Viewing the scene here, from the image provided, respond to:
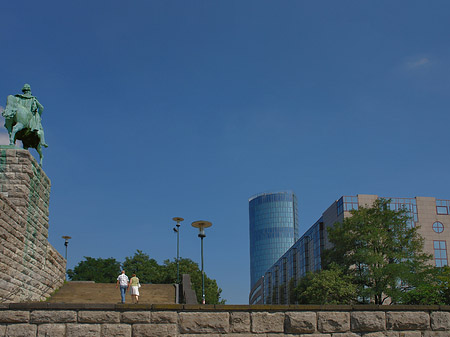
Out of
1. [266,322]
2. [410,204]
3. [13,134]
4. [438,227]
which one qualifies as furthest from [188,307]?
[438,227]

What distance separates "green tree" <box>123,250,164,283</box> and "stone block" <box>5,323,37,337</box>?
4537 cm

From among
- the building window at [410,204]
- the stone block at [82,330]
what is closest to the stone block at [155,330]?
the stone block at [82,330]

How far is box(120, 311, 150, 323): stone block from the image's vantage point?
8.50 m

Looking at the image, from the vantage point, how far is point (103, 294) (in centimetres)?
2236

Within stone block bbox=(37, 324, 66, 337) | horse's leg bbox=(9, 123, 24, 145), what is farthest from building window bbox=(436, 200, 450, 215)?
stone block bbox=(37, 324, 66, 337)

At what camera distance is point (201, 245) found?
24.8 m

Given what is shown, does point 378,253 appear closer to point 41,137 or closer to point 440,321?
point 41,137

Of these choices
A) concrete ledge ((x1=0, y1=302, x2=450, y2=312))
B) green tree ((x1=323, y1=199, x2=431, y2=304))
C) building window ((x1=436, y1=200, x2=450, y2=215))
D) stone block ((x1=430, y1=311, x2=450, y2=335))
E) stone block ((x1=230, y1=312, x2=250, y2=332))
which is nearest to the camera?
concrete ledge ((x1=0, y1=302, x2=450, y2=312))

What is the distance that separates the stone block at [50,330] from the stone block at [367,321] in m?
5.17

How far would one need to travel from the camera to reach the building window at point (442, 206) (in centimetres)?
7469

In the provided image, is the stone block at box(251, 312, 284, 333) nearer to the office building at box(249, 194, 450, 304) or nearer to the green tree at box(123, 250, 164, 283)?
the green tree at box(123, 250, 164, 283)

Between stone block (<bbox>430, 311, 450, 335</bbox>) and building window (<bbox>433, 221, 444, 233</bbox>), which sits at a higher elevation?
building window (<bbox>433, 221, 444, 233</bbox>)

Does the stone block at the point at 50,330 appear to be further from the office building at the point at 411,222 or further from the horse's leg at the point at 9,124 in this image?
the office building at the point at 411,222

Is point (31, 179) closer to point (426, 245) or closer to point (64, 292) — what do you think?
point (64, 292)
